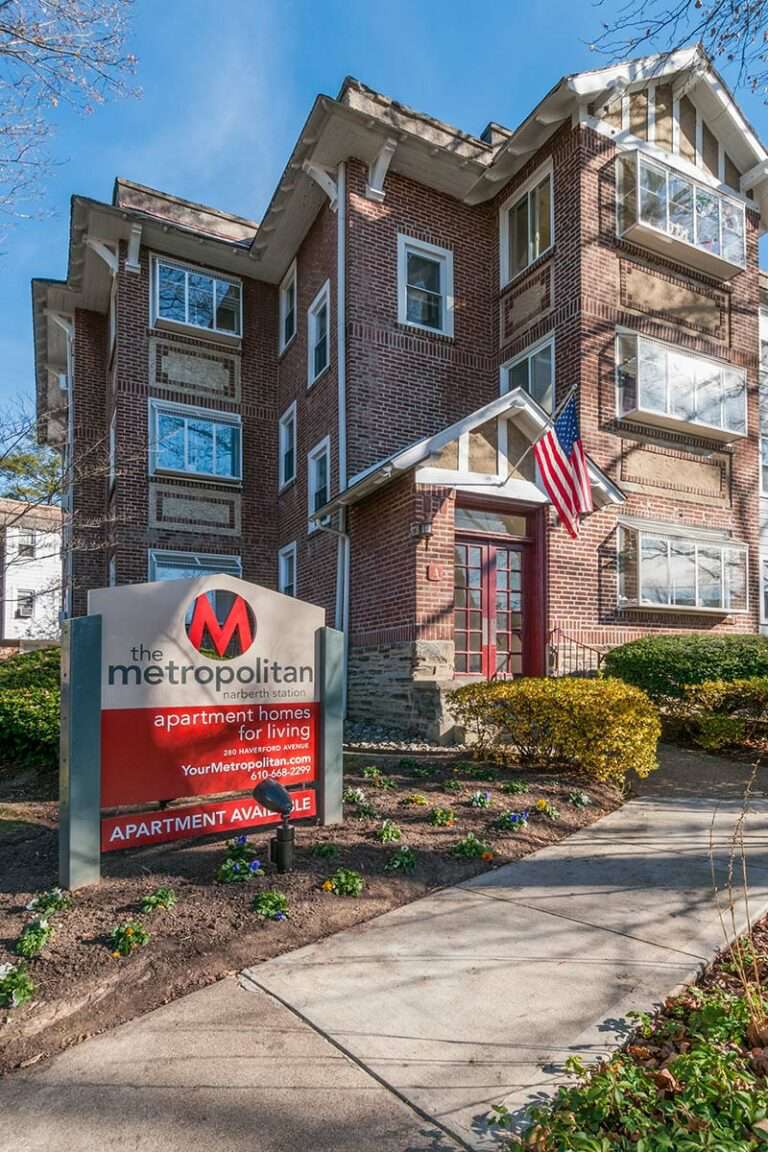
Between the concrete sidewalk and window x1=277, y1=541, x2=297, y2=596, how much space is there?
12104mm

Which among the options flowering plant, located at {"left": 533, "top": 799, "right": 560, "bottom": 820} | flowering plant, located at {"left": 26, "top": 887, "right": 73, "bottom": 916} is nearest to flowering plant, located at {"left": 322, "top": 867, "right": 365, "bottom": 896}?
flowering plant, located at {"left": 26, "top": 887, "right": 73, "bottom": 916}

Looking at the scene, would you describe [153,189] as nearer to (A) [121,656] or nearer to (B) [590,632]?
(B) [590,632]

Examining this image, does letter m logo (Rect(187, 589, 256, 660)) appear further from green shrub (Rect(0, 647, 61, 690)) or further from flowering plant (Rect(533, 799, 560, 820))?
green shrub (Rect(0, 647, 61, 690))

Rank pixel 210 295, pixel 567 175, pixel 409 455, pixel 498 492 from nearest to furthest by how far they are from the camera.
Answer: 1. pixel 409 455
2. pixel 498 492
3. pixel 567 175
4. pixel 210 295

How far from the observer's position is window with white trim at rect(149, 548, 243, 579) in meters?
16.1

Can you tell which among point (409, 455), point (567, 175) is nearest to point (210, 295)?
point (567, 175)

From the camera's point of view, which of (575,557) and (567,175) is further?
(567,175)

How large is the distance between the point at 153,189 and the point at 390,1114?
1934cm

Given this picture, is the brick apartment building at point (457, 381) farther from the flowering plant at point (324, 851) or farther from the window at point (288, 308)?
the flowering plant at point (324, 851)

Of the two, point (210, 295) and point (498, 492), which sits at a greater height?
point (210, 295)

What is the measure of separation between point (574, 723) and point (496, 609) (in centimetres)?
470

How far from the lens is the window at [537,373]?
13.5 m

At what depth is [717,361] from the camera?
46.8ft

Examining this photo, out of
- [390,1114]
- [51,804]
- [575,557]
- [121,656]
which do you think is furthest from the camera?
[575,557]
